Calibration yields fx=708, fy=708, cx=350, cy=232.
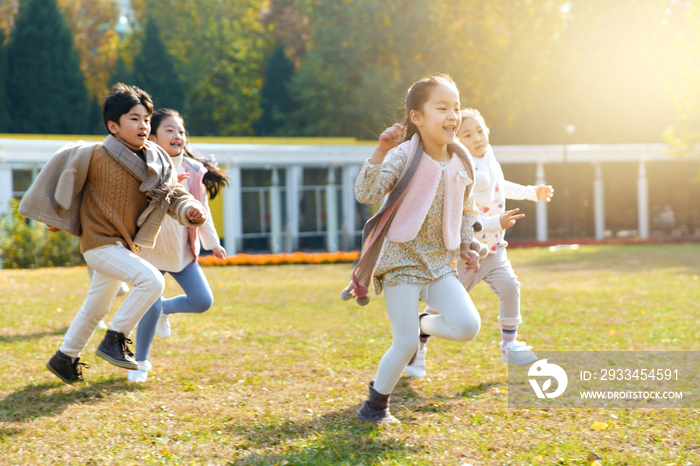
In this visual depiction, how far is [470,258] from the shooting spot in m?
4.05

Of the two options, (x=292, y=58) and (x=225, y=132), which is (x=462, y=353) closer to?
(x=225, y=132)

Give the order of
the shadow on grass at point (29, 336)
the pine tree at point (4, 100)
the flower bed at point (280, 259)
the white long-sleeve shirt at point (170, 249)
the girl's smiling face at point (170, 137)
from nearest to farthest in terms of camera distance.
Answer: the white long-sleeve shirt at point (170, 249)
the girl's smiling face at point (170, 137)
the shadow on grass at point (29, 336)
the flower bed at point (280, 259)
the pine tree at point (4, 100)

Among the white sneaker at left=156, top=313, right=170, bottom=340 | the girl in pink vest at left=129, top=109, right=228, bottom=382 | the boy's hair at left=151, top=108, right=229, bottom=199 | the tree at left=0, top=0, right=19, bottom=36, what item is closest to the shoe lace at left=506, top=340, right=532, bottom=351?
the girl in pink vest at left=129, top=109, right=228, bottom=382

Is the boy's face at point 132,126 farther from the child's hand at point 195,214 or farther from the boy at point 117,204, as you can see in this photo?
the child's hand at point 195,214

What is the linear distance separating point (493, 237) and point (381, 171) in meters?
1.73

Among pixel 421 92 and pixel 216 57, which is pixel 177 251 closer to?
pixel 421 92

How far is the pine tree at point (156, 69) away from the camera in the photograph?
3741 centimetres

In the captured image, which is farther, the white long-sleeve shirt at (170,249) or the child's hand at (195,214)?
the white long-sleeve shirt at (170,249)

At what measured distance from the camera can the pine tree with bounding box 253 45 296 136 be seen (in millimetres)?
39625

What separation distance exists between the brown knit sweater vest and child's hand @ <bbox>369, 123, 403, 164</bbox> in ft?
5.58

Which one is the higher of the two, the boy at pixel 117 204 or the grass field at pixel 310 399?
the boy at pixel 117 204

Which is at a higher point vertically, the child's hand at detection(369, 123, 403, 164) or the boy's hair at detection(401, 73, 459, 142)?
the boy's hair at detection(401, 73, 459, 142)

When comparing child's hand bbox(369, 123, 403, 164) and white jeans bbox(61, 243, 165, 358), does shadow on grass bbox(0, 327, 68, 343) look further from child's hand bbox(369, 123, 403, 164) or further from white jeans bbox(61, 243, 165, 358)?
child's hand bbox(369, 123, 403, 164)

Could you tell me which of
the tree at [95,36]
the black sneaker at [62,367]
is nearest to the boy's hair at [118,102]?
the black sneaker at [62,367]
